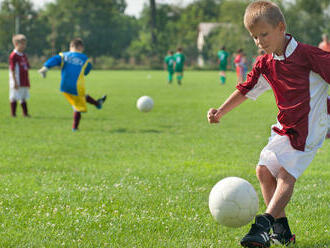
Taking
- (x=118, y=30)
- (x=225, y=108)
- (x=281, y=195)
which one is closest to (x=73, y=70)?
(x=225, y=108)

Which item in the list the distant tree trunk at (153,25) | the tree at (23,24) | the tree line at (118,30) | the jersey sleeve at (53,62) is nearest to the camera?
the jersey sleeve at (53,62)

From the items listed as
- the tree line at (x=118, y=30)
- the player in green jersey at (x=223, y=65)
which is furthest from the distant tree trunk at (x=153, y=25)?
the player in green jersey at (x=223, y=65)

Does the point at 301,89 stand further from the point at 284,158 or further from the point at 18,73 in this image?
the point at 18,73

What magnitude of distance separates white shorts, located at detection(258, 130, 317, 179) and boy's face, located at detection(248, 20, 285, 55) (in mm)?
716

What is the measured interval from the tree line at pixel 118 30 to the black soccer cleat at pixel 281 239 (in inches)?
2351

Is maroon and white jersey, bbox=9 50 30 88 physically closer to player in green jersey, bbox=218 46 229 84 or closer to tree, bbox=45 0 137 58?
player in green jersey, bbox=218 46 229 84

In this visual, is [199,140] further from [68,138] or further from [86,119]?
[86,119]

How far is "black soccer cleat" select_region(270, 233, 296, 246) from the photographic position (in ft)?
12.7

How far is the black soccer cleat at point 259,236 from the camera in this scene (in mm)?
3518

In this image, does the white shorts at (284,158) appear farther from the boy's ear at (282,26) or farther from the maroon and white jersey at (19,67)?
the maroon and white jersey at (19,67)

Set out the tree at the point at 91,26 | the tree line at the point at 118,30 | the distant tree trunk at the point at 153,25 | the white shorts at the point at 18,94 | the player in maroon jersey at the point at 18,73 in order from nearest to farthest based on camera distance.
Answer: the player in maroon jersey at the point at 18,73 < the white shorts at the point at 18,94 < the tree line at the point at 118,30 < the tree at the point at 91,26 < the distant tree trunk at the point at 153,25

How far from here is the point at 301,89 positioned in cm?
372

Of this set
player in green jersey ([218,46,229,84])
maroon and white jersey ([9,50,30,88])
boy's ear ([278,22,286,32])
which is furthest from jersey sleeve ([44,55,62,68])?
player in green jersey ([218,46,229,84])

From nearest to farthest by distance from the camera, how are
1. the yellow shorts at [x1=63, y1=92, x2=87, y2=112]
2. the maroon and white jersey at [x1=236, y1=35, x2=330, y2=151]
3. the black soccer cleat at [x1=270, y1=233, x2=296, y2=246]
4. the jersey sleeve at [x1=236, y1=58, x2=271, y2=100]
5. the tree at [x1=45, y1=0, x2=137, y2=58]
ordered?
1. the maroon and white jersey at [x1=236, y1=35, x2=330, y2=151]
2. the black soccer cleat at [x1=270, y1=233, x2=296, y2=246]
3. the jersey sleeve at [x1=236, y1=58, x2=271, y2=100]
4. the yellow shorts at [x1=63, y1=92, x2=87, y2=112]
5. the tree at [x1=45, y1=0, x2=137, y2=58]
